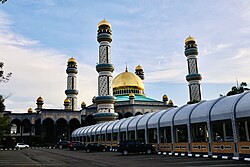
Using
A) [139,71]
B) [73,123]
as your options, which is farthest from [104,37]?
[139,71]

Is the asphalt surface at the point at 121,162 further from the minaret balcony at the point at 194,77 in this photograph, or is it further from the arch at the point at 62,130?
the arch at the point at 62,130

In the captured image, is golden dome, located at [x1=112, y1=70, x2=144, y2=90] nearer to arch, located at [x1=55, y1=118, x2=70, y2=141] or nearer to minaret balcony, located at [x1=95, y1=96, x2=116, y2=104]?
arch, located at [x1=55, y1=118, x2=70, y2=141]

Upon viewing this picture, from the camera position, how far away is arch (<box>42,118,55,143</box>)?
7000cm

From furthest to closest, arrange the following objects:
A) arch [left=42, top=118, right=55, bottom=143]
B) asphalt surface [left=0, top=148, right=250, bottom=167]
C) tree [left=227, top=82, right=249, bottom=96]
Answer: arch [left=42, top=118, right=55, bottom=143]
tree [left=227, top=82, right=249, bottom=96]
asphalt surface [left=0, top=148, right=250, bottom=167]

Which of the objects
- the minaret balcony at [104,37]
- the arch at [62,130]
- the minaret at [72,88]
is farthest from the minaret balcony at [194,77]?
the arch at [62,130]

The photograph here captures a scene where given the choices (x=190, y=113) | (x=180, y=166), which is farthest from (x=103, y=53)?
(x=180, y=166)

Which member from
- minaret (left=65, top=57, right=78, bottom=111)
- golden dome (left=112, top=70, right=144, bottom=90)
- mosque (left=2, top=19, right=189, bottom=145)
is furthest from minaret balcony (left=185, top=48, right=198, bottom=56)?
minaret (left=65, top=57, right=78, bottom=111)

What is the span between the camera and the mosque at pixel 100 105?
5956cm

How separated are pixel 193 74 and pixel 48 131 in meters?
38.1

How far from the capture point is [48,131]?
73.4 metres

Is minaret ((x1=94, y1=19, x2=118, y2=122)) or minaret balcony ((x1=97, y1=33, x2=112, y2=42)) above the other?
minaret balcony ((x1=97, y1=33, x2=112, y2=42))

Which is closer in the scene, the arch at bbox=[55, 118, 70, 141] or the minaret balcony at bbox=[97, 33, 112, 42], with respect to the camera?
the minaret balcony at bbox=[97, 33, 112, 42]

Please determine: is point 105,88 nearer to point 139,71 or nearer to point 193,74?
point 193,74

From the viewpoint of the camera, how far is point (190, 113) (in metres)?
23.2
